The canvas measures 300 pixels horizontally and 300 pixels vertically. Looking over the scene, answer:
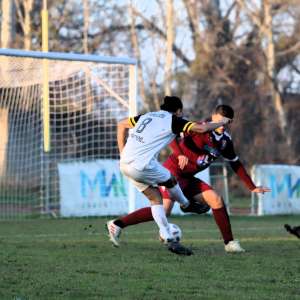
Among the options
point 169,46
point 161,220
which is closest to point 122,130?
point 161,220

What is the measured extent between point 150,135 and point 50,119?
36.9ft

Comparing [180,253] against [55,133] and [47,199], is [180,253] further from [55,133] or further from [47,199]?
[55,133]

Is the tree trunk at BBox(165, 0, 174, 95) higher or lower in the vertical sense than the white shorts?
higher

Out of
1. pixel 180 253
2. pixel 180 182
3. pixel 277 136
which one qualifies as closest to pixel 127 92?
pixel 180 182

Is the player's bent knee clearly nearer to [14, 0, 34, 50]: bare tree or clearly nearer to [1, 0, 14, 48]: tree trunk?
[1, 0, 14, 48]: tree trunk

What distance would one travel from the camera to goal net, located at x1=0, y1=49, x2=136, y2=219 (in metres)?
19.8

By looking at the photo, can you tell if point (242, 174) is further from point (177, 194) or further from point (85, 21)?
point (85, 21)

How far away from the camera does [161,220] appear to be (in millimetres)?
11078

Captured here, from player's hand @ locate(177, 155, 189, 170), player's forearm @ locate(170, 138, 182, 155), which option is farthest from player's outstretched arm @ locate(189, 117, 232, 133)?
player's forearm @ locate(170, 138, 182, 155)

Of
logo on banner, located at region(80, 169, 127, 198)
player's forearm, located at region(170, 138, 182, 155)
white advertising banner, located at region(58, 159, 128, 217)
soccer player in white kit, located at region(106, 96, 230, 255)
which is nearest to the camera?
soccer player in white kit, located at region(106, 96, 230, 255)

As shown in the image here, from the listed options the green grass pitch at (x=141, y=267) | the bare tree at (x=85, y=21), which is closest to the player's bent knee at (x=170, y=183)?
the green grass pitch at (x=141, y=267)

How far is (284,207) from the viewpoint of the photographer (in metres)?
23.5

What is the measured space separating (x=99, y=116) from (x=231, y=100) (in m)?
18.0

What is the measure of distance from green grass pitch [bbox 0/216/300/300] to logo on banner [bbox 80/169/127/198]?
5525mm
